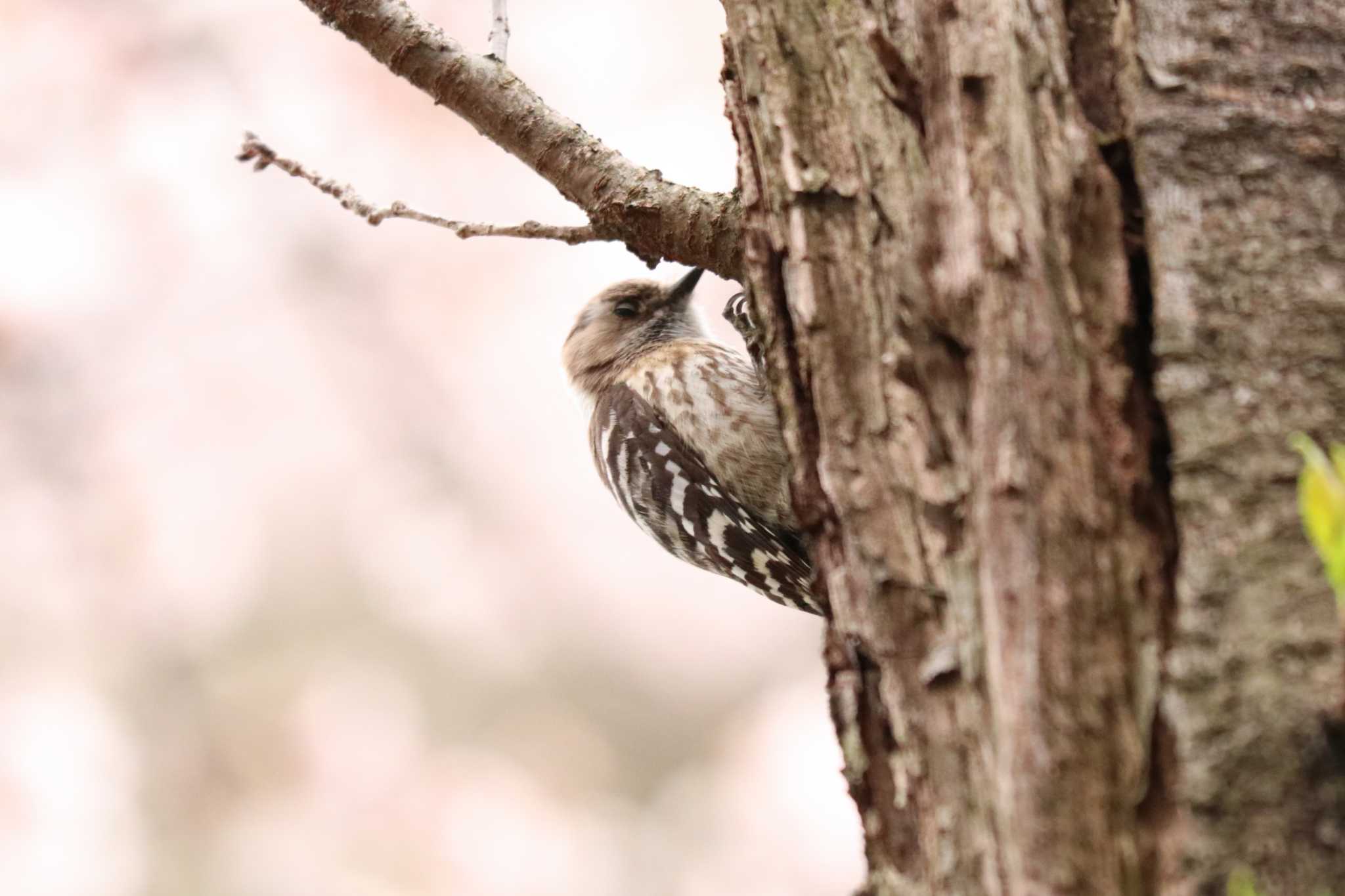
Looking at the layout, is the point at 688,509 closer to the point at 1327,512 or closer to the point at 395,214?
the point at 395,214

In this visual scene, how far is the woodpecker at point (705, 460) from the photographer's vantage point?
122 inches

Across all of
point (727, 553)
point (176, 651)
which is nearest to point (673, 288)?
point (727, 553)

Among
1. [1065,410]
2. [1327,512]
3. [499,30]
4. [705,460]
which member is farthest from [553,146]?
[1327,512]

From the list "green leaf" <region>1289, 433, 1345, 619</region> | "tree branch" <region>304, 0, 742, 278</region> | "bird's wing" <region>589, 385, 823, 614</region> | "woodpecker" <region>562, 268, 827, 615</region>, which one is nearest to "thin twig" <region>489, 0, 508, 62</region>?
"tree branch" <region>304, 0, 742, 278</region>

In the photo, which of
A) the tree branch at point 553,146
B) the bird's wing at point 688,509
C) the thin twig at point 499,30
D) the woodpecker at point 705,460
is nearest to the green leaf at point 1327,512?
the tree branch at point 553,146

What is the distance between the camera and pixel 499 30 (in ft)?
8.11

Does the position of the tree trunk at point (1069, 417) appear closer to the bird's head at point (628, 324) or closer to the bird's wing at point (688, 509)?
the bird's wing at point (688, 509)

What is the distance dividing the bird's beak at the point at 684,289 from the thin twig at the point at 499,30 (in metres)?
1.36

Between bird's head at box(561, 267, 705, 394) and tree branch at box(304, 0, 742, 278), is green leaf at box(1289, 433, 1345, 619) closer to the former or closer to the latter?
tree branch at box(304, 0, 742, 278)

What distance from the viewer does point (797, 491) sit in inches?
58.9

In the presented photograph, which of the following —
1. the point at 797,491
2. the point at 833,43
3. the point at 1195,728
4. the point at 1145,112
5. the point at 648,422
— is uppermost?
the point at 648,422

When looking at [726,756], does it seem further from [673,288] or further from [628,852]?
[673,288]

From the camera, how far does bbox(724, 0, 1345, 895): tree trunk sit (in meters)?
1.11

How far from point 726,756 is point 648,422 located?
9.84 ft
